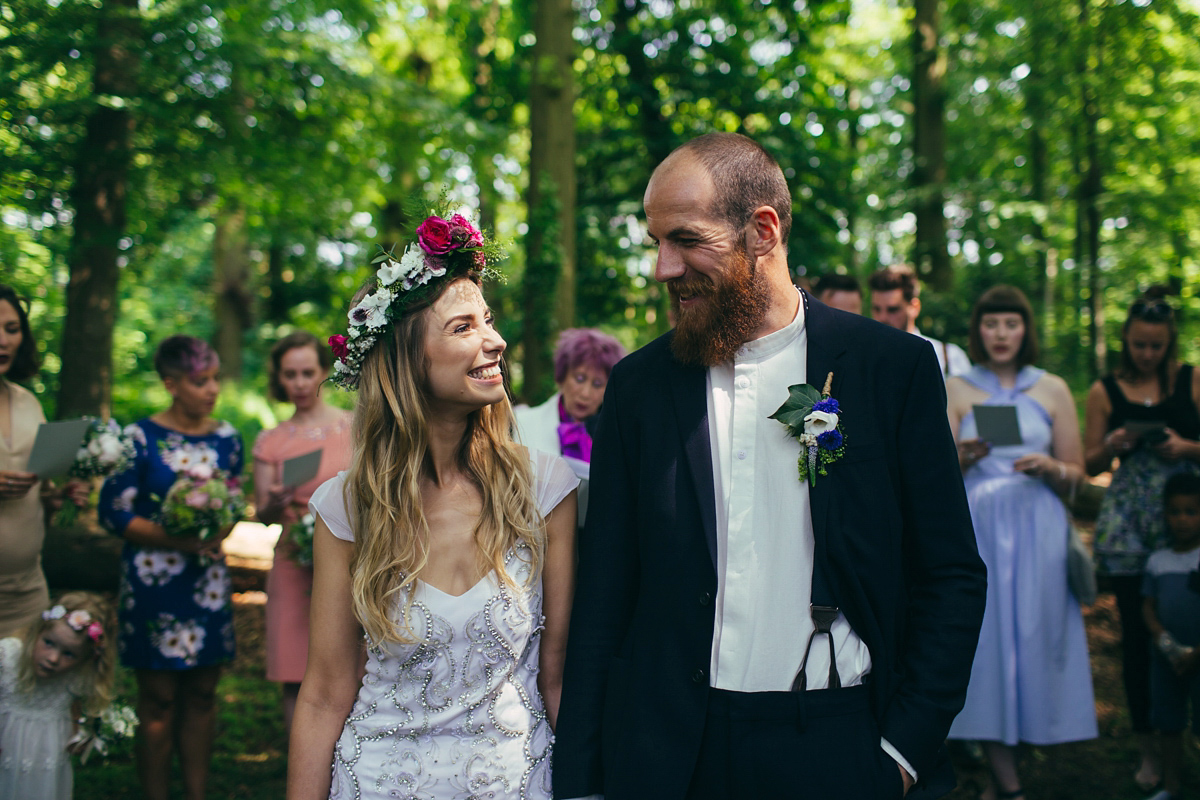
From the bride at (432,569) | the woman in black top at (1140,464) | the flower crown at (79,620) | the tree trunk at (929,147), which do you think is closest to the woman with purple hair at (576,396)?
the bride at (432,569)

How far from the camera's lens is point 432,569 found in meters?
2.43

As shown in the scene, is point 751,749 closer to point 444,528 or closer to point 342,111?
point 444,528

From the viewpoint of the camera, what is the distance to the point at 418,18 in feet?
48.6

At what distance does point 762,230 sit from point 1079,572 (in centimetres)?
331

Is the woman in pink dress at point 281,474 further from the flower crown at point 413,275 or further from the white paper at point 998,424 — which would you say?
the white paper at point 998,424

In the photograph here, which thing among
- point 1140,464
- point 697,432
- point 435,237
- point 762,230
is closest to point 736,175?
point 762,230

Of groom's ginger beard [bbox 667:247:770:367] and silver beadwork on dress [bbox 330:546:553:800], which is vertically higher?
groom's ginger beard [bbox 667:247:770:367]

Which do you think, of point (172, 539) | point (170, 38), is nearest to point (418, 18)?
point (170, 38)

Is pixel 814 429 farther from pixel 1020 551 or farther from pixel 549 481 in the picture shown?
pixel 1020 551

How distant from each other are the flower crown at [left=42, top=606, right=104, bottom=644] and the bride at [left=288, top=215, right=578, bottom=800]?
2.05m

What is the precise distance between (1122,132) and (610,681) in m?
15.8

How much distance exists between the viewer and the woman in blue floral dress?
435 centimetres

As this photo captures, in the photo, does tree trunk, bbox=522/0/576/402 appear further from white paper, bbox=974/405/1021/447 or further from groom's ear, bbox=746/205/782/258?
groom's ear, bbox=746/205/782/258

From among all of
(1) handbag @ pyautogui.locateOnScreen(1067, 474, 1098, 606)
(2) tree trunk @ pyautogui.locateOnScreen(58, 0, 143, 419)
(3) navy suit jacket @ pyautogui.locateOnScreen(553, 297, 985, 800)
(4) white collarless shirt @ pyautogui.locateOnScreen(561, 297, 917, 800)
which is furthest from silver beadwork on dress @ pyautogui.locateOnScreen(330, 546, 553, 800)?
(2) tree trunk @ pyautogui.locateOnScreen(58, 0, 143, 419)
